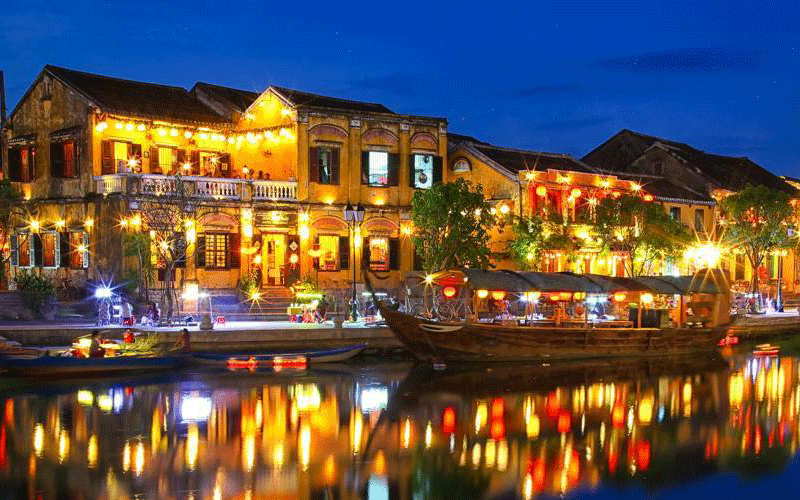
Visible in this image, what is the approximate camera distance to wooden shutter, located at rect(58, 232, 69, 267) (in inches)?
1345

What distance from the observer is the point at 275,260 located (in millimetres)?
35531

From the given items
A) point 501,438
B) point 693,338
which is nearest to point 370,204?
point 693,338

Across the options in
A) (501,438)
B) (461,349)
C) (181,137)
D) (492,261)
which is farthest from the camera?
(492,261)

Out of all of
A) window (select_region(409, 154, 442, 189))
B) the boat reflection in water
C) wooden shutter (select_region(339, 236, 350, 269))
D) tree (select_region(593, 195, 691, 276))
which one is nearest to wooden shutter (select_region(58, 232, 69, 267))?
wooden shutter (select_region(339, 236, 350, 269))

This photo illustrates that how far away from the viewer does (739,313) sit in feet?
128

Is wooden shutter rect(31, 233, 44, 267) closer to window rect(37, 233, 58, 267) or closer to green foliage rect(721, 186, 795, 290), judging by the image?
window rect(37, 233, 58, 267)

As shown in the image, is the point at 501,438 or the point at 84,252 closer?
the point at 501,438

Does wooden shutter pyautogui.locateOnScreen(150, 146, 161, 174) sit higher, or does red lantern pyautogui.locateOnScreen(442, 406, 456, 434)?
wooden shutter pyautogui.locateOnScreen(150, 146, 161, 174)

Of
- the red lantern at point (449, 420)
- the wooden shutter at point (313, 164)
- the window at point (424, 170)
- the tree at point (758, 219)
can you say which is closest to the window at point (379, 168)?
the window at point (424, 170)

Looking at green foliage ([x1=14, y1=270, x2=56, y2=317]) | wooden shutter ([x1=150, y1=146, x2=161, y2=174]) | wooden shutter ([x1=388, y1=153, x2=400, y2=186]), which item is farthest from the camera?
wooden shutter ([x1=388, y1=153, x2=400, y2=186])

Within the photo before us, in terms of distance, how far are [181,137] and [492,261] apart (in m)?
13.6

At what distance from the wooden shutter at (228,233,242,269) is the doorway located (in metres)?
1.33

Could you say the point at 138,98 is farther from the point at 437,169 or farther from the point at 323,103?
the point at 437,169

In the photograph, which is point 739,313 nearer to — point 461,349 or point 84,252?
point 461,349
